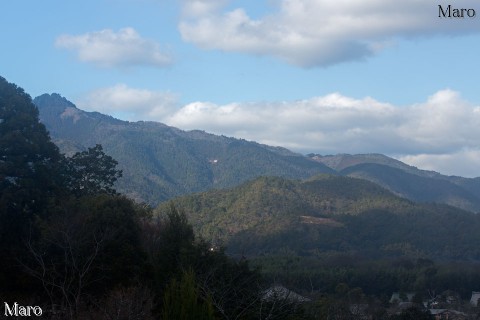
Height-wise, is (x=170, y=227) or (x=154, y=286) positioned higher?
(x=170, y=227)

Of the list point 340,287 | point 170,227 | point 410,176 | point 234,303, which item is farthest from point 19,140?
point 410,176

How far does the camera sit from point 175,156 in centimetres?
17788

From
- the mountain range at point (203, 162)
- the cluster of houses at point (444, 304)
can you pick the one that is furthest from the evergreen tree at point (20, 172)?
the mountain range at point (203, 162)

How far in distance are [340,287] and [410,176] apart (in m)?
144

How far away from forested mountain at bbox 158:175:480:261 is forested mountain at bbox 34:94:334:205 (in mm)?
46306

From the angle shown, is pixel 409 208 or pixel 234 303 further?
pixel 409 208

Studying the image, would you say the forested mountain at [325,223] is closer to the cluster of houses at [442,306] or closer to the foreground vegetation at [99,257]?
the cluster of houses at [442,306]

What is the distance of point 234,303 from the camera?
66.4ft

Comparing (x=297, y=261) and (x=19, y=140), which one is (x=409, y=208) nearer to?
(x=297, y=261)

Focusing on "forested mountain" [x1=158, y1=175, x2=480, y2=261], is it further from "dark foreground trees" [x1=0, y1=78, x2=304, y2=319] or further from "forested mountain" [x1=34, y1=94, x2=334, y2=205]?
"dark foreground trees" [x1=0, y1=78, x2=304, y2=319]

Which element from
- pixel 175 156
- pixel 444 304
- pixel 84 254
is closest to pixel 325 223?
pixel 444 304

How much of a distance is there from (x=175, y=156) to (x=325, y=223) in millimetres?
89745

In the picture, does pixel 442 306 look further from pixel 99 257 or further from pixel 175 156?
pixel 175 156

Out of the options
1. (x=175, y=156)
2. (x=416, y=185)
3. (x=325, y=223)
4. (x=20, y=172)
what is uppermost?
(x=175, y=156)
